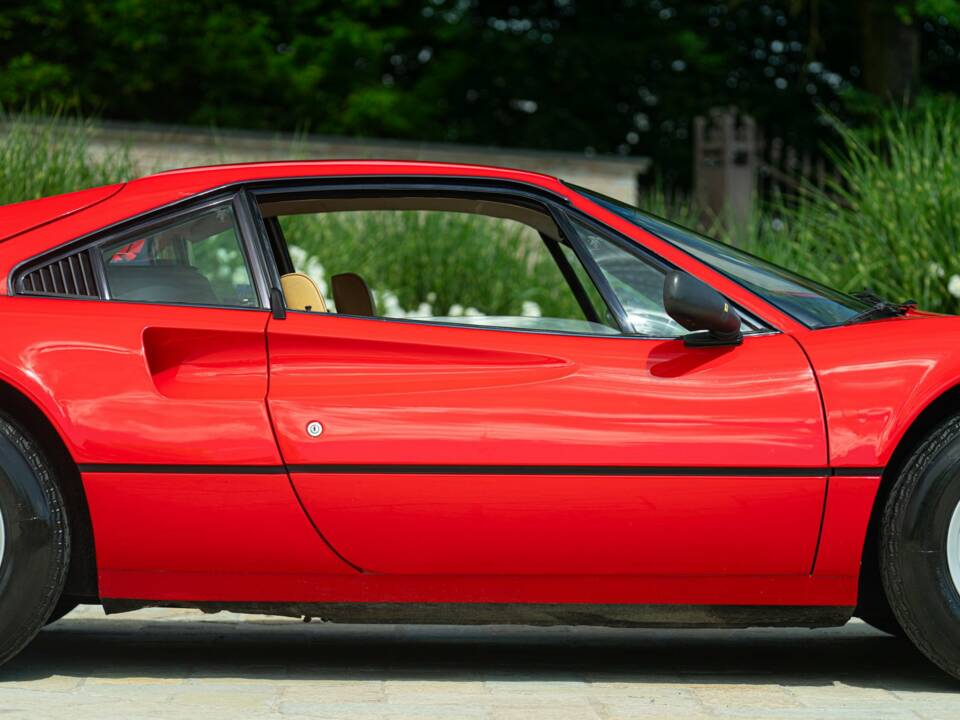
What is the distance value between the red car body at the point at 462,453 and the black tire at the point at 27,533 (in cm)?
9

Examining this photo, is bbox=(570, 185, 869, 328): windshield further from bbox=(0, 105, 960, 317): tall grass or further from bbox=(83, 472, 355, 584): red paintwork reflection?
bbox=(0, 105, 960, 317): tall grass

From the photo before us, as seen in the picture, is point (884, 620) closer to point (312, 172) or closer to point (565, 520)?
point (565, 520)

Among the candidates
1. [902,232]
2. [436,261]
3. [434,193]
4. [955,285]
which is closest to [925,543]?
[434,193]

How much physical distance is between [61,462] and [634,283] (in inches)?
63.4

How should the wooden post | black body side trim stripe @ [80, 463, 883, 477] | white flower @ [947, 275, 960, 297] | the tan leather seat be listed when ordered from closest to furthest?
Answer: black body side trim stripe @ [80, 463, 883, 477] → the tan leather seat → white flower @ [947, 275, 960, 297] → the wooden post

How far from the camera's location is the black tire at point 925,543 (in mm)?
4262

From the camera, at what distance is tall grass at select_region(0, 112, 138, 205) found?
9.59 metres

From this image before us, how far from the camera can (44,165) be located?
32.9ft

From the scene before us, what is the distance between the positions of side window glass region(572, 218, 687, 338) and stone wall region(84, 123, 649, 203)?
33.6 feet

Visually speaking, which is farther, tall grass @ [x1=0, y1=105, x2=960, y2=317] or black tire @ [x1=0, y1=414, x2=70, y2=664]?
tall grass @ [x1=0, y1=105, x2=960, y2=317]

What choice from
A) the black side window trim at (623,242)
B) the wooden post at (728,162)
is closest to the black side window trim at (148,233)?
the black side window trim at (623,242)

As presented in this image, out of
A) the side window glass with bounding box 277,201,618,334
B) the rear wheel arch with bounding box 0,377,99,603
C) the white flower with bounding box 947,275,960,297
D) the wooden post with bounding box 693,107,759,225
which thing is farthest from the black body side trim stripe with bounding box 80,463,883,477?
the wooden post with bounding box 693,107,759,225

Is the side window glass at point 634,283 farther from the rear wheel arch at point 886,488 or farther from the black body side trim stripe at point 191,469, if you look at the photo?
the black body side trim stripe at point 191,469

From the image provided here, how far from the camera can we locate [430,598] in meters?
4.36
